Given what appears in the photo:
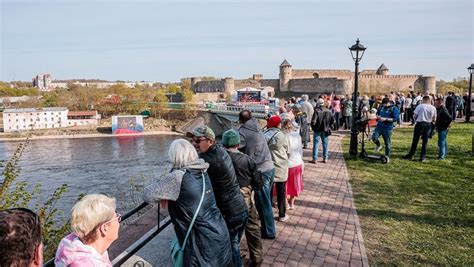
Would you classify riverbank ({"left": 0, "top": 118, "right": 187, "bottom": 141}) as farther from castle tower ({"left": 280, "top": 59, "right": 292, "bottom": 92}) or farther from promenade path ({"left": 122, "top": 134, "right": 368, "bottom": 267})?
promenade path ({"left": 122, "top": 134, "right": 368, "bottom": 267})

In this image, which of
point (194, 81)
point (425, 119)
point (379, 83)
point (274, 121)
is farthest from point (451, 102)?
point (194, 81)

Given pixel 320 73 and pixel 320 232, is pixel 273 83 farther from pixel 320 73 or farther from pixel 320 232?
pixel 320 232

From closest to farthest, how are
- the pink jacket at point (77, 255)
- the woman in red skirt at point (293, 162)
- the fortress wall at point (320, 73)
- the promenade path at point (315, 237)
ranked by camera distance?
1. the pink jacket at point (77, 255)
2. the promenade path at point (315, 237)
3. the woman in red skirt at point (293, 162)
4. the fortress wall at point (320, 73)

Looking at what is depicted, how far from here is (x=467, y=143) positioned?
12.0m

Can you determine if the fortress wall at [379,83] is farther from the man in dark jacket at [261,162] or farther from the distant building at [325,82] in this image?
the man in dark jacket at [261,162]

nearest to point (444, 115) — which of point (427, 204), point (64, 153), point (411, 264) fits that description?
point (427, 204)

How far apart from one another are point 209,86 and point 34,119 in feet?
124

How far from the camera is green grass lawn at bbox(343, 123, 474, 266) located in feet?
15.5

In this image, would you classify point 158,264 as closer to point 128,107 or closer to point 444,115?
point 444,115

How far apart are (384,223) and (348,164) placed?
396 centimetres

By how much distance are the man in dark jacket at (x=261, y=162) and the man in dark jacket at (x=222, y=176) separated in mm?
1186

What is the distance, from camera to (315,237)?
5.14m

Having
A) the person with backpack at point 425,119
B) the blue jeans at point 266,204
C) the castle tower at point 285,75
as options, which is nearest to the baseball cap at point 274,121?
the blue jeans at point 266,204

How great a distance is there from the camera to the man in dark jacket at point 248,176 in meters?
4.11
